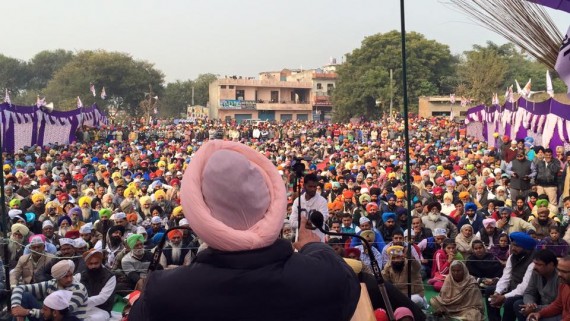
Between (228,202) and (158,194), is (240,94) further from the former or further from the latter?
(228,202)

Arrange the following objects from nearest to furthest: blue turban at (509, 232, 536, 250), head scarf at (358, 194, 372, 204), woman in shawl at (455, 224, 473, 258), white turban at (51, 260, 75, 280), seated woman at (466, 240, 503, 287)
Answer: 1. white turban at (51, 260, 75, 280)
2. blue turban at (509, 232, 536, 250)
3. seated woman at (466, 240, 503, 287)
4. woman in shawl at (455, 224, 473, 258)
5. head scarf at (358, 194, 372, 204)

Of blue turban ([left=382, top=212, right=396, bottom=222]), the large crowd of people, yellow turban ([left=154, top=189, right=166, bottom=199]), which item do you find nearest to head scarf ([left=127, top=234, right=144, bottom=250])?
the large crowd of people

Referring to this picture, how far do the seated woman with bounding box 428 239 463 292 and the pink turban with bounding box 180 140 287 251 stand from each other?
551cm

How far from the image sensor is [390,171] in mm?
13438

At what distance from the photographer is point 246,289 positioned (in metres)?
1.53

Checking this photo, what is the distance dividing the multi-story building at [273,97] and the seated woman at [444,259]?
52.9m

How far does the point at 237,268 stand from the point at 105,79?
5469 cm

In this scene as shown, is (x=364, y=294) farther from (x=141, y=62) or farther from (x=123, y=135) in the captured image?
(x=141, y=62)

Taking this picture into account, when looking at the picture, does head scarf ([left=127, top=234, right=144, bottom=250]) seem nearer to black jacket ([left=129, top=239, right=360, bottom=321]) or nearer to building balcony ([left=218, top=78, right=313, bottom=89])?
black jacket ([left=129, top=239, right=360, bottom=321])

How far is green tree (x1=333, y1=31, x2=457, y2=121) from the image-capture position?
4403cm

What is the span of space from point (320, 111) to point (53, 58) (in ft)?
109

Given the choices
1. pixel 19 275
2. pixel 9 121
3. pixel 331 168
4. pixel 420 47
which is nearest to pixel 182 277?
pixel 19 275

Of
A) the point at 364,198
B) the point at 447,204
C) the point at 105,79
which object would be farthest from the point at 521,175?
the point at 105,79

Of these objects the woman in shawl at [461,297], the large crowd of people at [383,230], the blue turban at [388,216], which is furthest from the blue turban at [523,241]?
the blue turban at [388,216]
